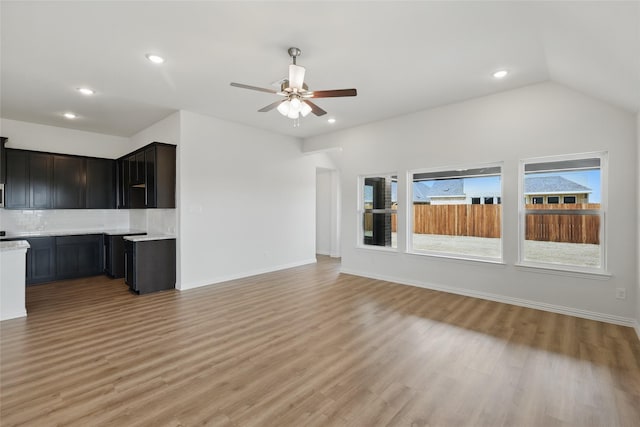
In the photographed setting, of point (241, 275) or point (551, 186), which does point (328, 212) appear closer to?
point (241, 275)

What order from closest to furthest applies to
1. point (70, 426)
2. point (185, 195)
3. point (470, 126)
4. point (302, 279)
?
point (70, 426), point (470, 126), point (185, 195), point (302, 279)

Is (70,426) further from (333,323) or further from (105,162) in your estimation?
(105,162)

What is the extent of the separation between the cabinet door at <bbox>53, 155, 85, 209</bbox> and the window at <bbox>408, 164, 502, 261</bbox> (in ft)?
21.5

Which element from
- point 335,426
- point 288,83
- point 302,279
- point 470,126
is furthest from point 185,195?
point 470,126

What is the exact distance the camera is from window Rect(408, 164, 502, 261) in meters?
4.48

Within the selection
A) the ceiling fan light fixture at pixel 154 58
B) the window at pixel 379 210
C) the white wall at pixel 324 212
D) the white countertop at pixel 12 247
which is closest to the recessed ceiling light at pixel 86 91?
the ceiling fan light fixture at pixel 154 58

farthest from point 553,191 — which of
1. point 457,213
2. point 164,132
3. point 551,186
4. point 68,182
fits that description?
point 68,182

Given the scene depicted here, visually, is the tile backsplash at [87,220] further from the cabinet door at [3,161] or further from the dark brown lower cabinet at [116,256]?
the cabinet door at [3,161]

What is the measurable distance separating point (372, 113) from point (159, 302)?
15.0 feet

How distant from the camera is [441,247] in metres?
5.02

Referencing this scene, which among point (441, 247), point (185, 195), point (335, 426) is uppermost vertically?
point (185, 195)

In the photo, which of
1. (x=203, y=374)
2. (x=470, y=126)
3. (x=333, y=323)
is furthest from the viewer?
(x=470, y=126)

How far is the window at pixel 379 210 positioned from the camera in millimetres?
5645

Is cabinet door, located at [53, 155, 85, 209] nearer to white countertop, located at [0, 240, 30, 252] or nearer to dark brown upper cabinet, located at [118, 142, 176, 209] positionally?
dark brown upper cabinet, located at [118, 142, 176, 209]
